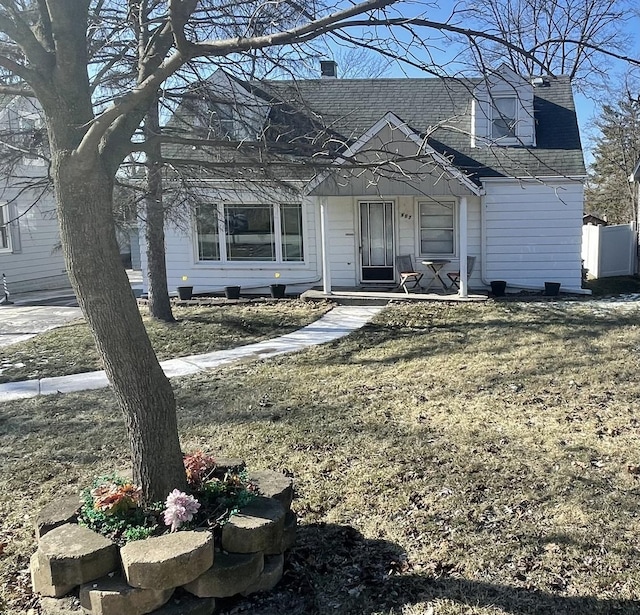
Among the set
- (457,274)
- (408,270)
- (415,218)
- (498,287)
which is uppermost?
(415,218)

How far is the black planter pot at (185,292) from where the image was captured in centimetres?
1502

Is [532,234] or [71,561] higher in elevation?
[532,234]

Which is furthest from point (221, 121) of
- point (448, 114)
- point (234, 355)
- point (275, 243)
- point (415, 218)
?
point (448, 114)

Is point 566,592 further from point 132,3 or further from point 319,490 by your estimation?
point 132,3

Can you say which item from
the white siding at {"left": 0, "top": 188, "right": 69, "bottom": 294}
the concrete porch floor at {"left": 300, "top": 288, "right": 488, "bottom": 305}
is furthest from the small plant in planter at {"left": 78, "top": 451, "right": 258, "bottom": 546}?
the white siding at {"left": 0, "top": 188, "right": 69, "bottom": 294}

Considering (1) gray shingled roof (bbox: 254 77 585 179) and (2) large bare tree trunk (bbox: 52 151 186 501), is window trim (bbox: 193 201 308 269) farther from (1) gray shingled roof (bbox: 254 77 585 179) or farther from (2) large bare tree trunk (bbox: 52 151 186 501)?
(2) large bare tree trunk (bbox: 52 151 186 501)

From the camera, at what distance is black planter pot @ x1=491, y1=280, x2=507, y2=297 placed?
13.9 m

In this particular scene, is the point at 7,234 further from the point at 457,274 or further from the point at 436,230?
the point at 457,274

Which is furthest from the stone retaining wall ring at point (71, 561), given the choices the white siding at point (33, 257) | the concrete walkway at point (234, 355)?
the white siding at point (33, 257)

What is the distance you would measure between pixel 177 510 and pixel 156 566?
31 cm

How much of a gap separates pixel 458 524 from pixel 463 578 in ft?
1.97

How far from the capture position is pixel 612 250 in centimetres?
1858

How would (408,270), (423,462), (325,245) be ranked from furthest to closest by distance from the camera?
(408,270) < (325,245) < (423,462)

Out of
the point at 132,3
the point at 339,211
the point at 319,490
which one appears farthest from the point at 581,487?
the point at 339,211
